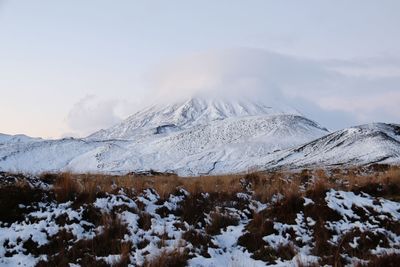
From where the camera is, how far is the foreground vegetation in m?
8.57

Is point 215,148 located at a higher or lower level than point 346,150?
higher

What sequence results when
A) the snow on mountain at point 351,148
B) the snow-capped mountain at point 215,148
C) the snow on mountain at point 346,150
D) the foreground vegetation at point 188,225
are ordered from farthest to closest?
1. the snow-capped mountain at point 215,148
2. the snow on mountain at point 346,150
3. the snow on mountain at point 351,148
4. the foreground vegetation at point 188,225

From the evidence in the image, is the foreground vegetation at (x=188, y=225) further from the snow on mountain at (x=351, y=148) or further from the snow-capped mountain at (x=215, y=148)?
the snow-capped mountain at (x=215, y=148)

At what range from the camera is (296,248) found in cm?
893

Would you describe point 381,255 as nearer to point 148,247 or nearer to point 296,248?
point 296,248

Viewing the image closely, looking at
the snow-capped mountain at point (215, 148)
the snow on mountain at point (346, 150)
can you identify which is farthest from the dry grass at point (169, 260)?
the snow-capped mountain at point (215, 148)

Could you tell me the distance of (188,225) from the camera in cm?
990

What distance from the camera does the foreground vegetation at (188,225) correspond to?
28.1 ft

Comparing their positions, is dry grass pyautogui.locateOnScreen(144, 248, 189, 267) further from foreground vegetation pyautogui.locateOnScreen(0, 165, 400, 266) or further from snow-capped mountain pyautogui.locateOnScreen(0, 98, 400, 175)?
snow-capped mountain pyautogui.locateOnScreen(0, 98, 400, 175)

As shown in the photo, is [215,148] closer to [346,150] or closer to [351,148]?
[346,150]

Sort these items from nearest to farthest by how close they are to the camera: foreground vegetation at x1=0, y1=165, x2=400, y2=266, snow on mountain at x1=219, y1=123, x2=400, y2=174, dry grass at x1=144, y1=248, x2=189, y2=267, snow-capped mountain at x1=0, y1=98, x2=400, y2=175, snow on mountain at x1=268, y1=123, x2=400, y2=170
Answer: dry grass at x1=144, y1=248, x2=189, y2=267, foreground vegetation at x1=0, y1=165, x2=400, y2=266, snow on mountain at x1=268, y1=123, x2=400, y2=170, snow on mountain at x1=219, y1=123, x2=400, y2=174, snow-capped mountain at x1=0, y1=98, x2=400, y2=175

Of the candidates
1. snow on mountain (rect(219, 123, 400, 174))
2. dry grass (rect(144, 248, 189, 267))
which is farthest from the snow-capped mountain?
dry grass (rect(144, 248, 189, 267))

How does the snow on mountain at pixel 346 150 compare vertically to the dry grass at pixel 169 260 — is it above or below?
below

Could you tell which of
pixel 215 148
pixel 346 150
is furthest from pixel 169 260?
pixel 215 148
